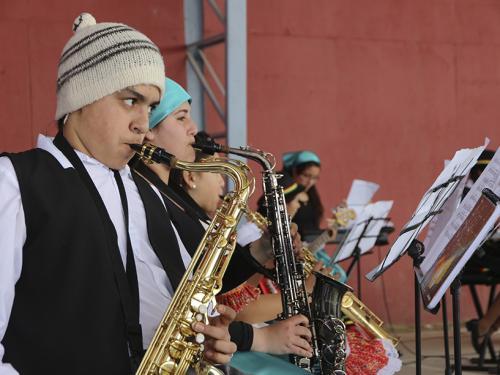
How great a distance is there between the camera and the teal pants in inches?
106

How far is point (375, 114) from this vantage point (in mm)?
8133

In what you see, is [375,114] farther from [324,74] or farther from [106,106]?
[106,106]

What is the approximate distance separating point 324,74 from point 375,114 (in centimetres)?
66

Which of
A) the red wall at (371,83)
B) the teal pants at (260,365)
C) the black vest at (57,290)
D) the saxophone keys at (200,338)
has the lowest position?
the teal pants at (260,365)

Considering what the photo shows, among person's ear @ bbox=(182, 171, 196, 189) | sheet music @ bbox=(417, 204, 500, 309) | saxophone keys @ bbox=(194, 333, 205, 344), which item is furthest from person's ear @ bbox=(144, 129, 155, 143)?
sheet music @ bbox=(417, 204, 500, 309)

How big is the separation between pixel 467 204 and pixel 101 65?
4.10 ft

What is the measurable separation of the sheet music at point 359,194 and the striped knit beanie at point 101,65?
4320 millimetres

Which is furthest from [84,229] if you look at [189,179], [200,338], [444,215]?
[189,179]

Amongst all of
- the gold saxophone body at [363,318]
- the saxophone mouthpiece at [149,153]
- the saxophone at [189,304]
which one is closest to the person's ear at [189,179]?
the gold saxophone body at [363,318]

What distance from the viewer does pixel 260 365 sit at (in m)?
2.72

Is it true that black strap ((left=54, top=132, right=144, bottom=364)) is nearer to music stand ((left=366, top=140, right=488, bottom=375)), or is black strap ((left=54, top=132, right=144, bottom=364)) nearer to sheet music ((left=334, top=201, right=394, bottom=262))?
music stand ((left=366, top=140, right=488, bottom=375))

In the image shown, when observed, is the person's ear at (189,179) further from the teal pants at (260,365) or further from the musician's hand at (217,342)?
the musician's hand at (217,342)

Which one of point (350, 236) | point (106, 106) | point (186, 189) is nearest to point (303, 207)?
point (350, 236)

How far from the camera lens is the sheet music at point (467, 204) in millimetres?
2646
